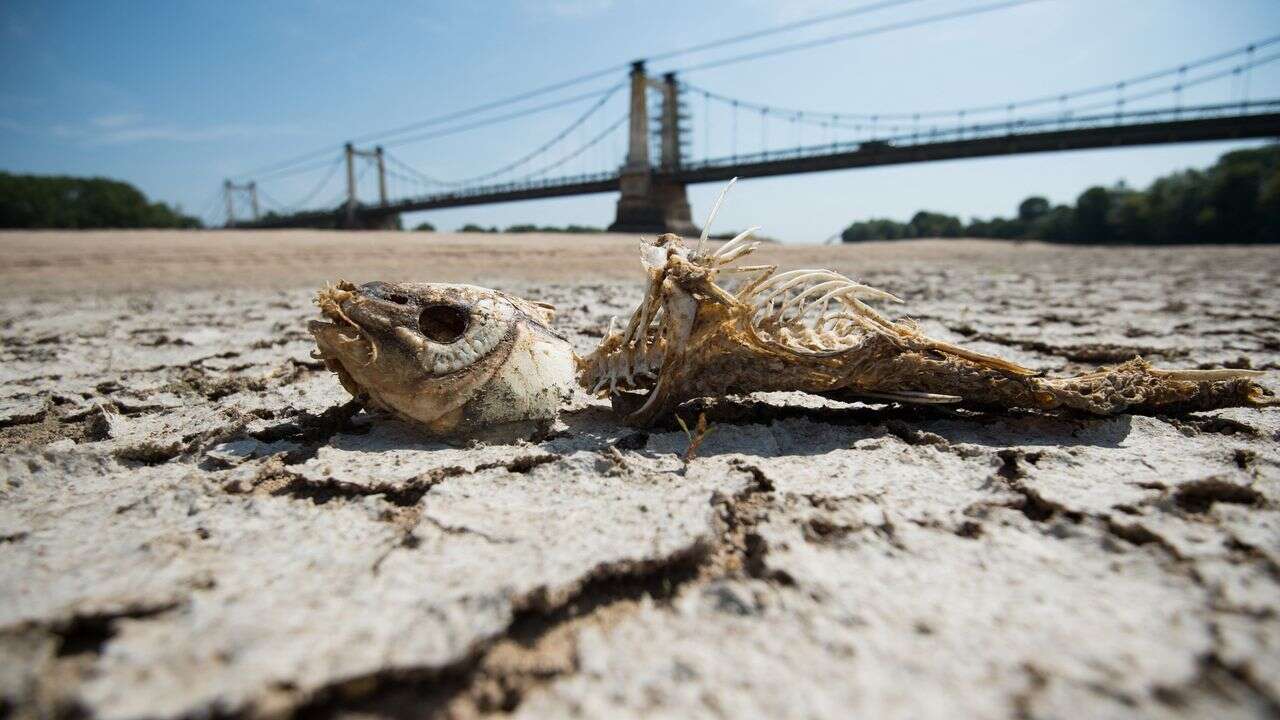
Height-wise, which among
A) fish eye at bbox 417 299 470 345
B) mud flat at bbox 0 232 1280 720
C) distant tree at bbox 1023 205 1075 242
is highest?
distant tree at bbox 1023 205 1075 242

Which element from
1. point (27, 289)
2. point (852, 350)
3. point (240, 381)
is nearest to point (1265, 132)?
point (852, 350)

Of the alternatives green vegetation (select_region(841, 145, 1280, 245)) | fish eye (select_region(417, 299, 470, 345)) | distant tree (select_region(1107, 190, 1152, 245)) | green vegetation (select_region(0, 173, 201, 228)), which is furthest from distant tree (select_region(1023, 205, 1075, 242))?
green vegetation (select_region(0, 173, 201, 228))

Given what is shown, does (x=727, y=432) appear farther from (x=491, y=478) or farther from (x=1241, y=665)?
(x=1241, y=665)

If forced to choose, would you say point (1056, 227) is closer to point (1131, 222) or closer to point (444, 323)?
point (1131, 222)

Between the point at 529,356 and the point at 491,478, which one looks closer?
the point at 491,478

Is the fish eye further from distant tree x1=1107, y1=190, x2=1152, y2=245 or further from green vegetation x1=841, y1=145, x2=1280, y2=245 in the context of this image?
distant tree x1=1107, y1=190, x2=1152, y2=245

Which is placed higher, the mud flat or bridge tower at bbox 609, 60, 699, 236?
bridge tower at bbox 609, 60, 699, 236

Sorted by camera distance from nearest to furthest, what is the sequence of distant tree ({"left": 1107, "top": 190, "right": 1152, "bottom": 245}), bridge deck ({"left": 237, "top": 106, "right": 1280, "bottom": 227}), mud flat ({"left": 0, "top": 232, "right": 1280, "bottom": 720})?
Result: mud flat ({"left": 0, "top": 232, "right": 1280, "bottom": 720}), bridge deck ({"left": 237, "top": 106, "right": 1280, "bottom": 227}), distant tree ({"left": 1107, "top": 190, "right": 1152, "bottom": 245})
